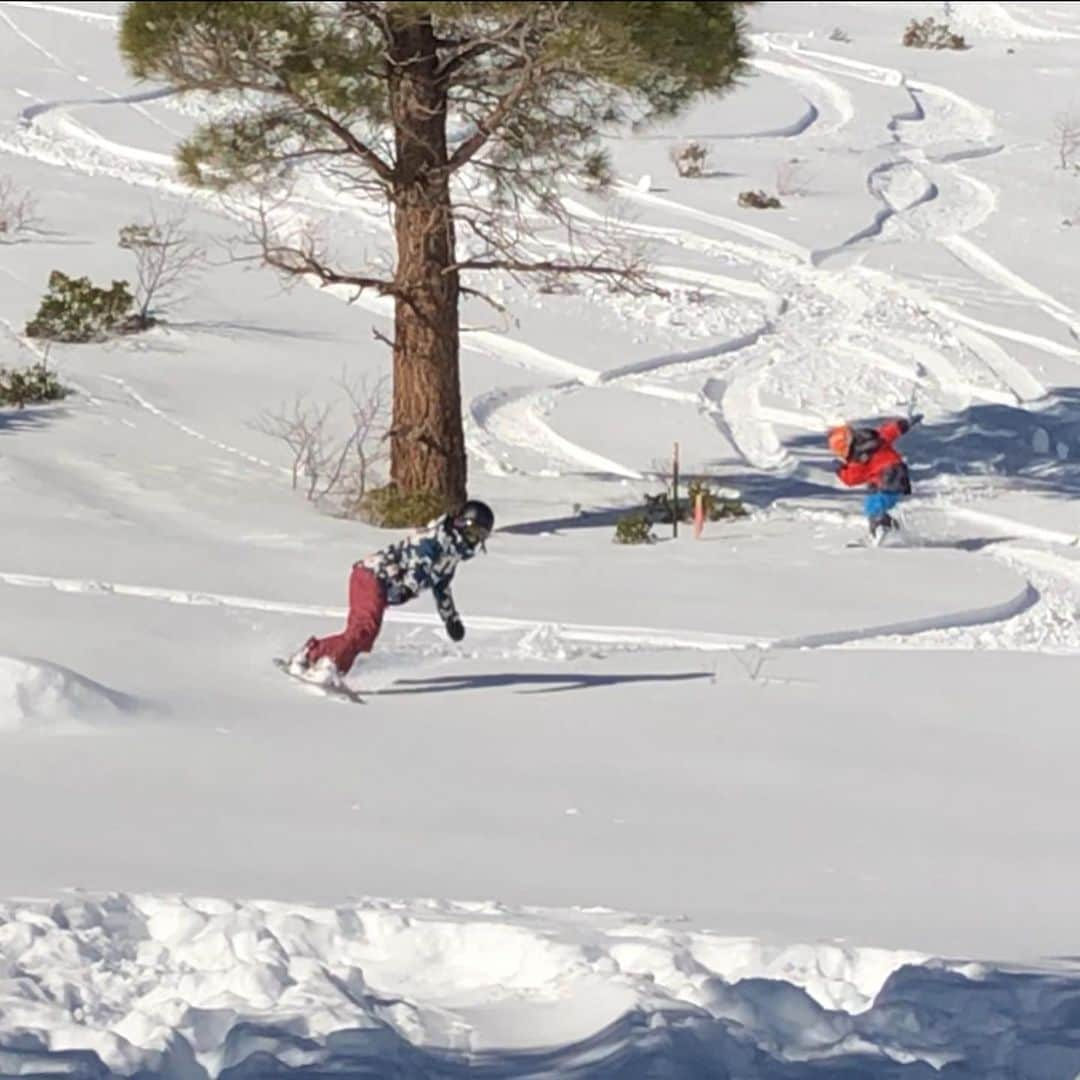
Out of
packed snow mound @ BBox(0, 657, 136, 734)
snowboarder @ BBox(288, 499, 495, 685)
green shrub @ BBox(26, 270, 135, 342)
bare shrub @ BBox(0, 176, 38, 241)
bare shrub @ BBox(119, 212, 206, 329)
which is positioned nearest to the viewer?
packed snow mound @ BBox(0, 657, 136, 734)

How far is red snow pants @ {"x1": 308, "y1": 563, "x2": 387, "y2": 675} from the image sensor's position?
1009cm

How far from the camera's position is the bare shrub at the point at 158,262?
20.9 meters

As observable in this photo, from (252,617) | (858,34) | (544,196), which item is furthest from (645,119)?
(858,34)

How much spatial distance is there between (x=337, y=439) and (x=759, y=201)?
40.7 ft

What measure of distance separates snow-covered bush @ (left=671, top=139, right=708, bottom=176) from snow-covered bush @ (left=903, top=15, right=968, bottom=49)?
15.5m

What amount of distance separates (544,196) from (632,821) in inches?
297

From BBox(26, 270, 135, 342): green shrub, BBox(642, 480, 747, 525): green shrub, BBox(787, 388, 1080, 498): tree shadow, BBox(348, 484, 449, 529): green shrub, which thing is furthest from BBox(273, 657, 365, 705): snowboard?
BBox(26, 270, 135, 342): green shrub

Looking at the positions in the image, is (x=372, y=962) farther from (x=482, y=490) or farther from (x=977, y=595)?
(x=482, y=490)

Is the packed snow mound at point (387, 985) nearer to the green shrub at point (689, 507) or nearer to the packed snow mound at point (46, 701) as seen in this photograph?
the packed snow mound at point (46, 701)

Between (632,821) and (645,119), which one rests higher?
(645,119)

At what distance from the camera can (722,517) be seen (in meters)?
16.1

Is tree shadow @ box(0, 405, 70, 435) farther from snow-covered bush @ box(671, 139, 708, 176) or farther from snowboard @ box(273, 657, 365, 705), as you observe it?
snow-covered bush @ box(671, 139, 708, 176)

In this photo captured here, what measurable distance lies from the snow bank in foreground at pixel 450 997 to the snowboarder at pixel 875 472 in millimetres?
8905

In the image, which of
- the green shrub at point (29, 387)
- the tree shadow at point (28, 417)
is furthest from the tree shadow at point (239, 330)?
the tree shadow at point (28, 417)
